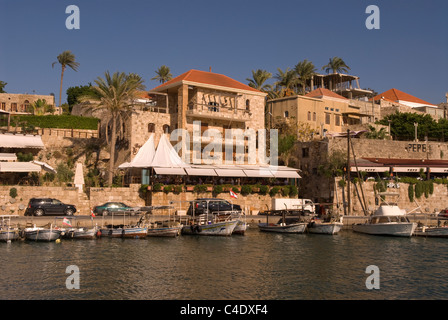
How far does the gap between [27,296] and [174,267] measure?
7.27m

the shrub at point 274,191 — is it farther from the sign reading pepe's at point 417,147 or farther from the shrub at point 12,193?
the shrub at point 12,193

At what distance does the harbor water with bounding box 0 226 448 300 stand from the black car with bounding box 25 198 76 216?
229 inches

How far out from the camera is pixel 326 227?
37.1 m

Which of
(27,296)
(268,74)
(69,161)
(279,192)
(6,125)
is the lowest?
(27,296)

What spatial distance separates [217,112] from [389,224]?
19.9 metres

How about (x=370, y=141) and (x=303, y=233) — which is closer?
(x=303, y=233)

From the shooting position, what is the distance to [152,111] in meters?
50.8

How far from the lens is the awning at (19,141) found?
43209mm

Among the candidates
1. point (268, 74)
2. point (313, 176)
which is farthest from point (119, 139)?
point (268, 74)

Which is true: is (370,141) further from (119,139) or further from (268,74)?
(119,139)

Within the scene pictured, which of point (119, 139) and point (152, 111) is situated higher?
point (152, 111)

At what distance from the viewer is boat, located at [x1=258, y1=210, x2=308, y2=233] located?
3725cm

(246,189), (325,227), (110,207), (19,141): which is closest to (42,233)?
(110,207)

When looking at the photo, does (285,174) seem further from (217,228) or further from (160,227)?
(160,227)
